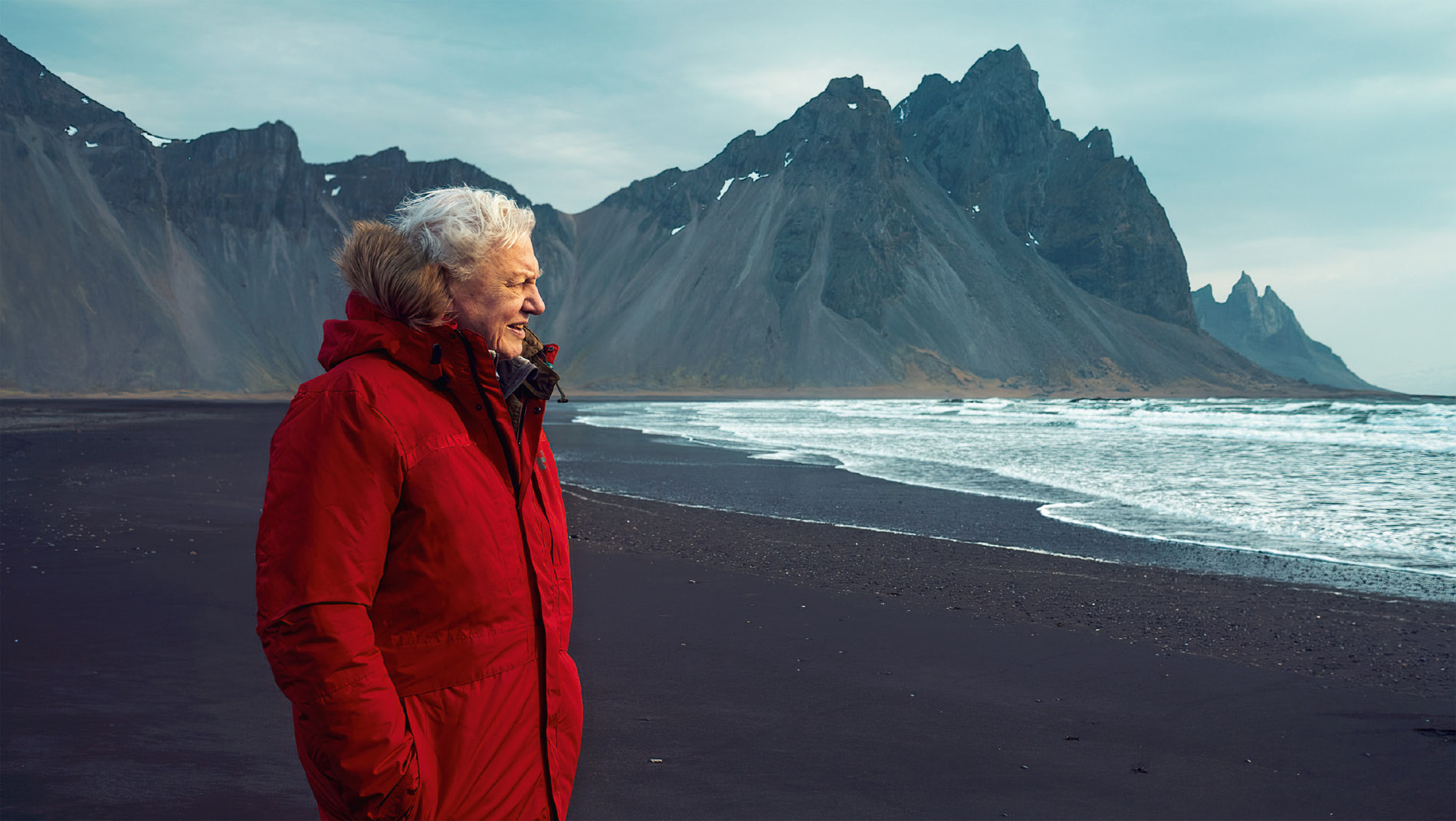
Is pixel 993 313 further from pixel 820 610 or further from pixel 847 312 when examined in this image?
pixel 820 610

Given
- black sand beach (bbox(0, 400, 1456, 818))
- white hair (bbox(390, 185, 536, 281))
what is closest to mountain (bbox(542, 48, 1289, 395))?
black sand beach (bbox(0, 400, 1456, 818))

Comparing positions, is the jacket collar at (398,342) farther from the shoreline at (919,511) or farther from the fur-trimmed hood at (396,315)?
the shoreline at (919,511)

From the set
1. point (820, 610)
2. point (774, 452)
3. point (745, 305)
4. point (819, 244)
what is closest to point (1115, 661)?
point (820, 610)

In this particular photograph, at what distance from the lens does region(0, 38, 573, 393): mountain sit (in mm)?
91875

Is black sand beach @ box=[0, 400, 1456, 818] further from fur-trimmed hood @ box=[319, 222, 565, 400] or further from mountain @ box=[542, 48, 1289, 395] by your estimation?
mountain @ box=[542, 48, 1289, 395]

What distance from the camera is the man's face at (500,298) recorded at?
1.94 m

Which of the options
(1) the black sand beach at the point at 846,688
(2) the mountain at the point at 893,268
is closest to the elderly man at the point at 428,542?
(1) the black sand beach at the point at 846,688

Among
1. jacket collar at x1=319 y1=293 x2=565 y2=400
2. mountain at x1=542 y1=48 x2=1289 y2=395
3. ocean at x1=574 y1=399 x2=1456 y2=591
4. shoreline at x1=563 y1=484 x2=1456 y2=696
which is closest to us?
jacket collar at x1=319 y1=293 x2=565 y2=400

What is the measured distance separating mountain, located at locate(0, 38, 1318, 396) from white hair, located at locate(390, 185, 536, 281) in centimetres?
9425

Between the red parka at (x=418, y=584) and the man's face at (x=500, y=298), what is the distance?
0.09 m

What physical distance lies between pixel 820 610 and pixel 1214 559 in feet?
14.8

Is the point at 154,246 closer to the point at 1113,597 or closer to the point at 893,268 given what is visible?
the point at 893,268

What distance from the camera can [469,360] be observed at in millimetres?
1831

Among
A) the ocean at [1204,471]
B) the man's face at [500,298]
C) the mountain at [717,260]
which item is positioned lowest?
the ocean at [1204,471]
